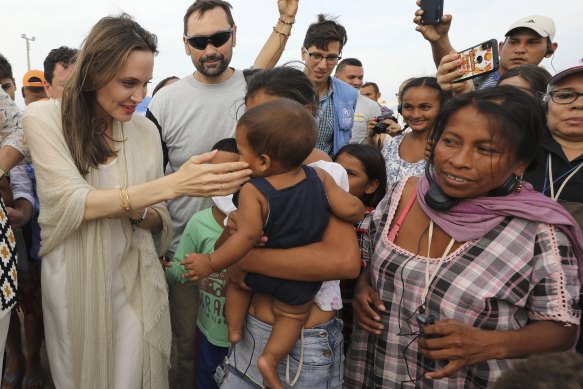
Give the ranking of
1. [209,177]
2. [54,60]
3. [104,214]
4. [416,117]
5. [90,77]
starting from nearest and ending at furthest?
1. [209,177]
2. [104,214]
3. [90,77]
4. [416,117]
5. [54,60]

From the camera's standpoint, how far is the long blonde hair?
6.17 ft

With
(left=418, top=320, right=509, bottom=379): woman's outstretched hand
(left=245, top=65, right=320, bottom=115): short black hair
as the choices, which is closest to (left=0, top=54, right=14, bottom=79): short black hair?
(left=245, top=65, right=320, bottom=115): short black hair

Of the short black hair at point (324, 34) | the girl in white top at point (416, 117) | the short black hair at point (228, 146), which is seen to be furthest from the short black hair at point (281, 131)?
the short black hair at point (324, 34)

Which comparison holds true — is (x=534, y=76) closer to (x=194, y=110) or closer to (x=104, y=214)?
(x=194, y=110)

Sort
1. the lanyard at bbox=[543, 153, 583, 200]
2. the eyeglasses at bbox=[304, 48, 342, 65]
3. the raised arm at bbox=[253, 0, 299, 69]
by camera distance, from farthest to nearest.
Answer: the eyeglasses at bbox=[304, 48, 342, 65], the raised arm at bbox=[253, 0, 299, 69], the lanyard at bbox=[543, 153, 583, 200]

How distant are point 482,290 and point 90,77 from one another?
1880 mm

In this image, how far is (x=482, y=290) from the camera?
139cm

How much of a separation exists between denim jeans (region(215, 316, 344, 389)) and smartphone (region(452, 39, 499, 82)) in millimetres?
1566

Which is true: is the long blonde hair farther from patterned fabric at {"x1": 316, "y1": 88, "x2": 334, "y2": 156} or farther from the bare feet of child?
patterned fabric at {"x1": 316, "y1": 88, "x2": 334, "y2": 156}

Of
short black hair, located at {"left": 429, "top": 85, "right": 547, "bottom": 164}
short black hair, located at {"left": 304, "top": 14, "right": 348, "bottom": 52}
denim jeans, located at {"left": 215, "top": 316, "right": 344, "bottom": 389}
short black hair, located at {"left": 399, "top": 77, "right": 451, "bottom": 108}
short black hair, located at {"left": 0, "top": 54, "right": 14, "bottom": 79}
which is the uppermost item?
short black hair, located at {"left": 304, "top": 14, "right": 348, "bottom": 52}

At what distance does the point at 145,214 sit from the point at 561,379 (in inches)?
72.5

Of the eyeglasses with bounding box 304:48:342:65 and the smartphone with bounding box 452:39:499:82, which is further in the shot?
the eyeglasses with bounding box 304:48:342:65

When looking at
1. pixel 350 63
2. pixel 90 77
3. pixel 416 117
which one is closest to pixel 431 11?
pixel 416 117

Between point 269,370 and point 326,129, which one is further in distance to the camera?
point 326,129
